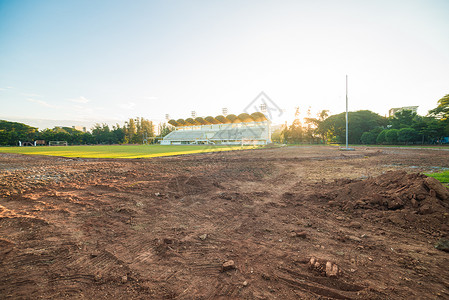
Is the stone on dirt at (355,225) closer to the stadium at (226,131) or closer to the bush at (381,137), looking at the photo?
the bush at (381,137)

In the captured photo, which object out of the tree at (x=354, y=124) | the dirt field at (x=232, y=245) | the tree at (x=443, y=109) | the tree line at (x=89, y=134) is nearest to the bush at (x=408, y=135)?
the tree at (x=443, y=109)

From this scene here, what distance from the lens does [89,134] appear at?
275ft

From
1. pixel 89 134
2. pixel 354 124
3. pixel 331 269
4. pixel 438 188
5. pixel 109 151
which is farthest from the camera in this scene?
pixel 89 134

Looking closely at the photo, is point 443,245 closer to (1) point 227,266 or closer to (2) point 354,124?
(1) point 227,266

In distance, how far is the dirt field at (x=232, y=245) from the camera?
2.35 metres

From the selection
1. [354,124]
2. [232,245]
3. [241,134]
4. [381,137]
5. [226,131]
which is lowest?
[232,245]

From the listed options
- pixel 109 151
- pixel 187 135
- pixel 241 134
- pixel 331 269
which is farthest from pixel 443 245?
pixel 187 135

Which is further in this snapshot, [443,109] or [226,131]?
[226,131]

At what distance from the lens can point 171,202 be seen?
593 centimetres

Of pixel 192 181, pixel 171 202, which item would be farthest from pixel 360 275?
pixel 192 181

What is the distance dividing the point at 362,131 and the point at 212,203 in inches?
2642

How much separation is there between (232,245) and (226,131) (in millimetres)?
74164

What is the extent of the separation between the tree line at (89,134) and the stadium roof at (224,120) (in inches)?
693

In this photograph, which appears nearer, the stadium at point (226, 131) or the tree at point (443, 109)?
the tree at point (443, 109)
